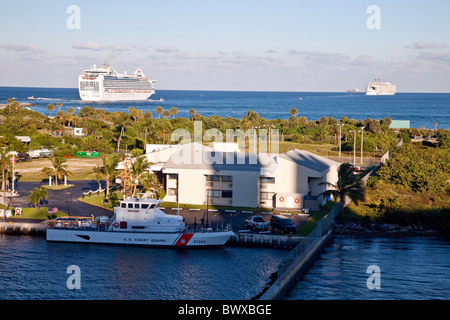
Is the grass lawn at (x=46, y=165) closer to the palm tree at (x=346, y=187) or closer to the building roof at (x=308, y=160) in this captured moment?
the building roof at (x=308, y=160)

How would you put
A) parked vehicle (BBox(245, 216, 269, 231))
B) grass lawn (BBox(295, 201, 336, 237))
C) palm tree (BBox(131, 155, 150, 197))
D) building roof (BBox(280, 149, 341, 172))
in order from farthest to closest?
1. building roof (BBox(280, 149, 341, 172))
2. palm tree (BBox(131, 155, 150, 197))
3. parked vehicle (BBox(245, 216, 269, 231))
4. grass lawn (BBox(295, 201, 336, 237))

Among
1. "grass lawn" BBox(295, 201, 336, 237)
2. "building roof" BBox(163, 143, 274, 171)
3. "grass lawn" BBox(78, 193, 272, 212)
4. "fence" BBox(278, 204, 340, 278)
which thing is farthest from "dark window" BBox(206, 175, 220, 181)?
"fence" BBox(278, 204, 340, 278)

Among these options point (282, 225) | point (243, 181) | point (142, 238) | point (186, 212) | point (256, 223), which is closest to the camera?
point (142, 238)

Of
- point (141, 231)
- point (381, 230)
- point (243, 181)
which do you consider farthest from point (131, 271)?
point (381, 230)

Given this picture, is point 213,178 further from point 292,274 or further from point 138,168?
point 292,274

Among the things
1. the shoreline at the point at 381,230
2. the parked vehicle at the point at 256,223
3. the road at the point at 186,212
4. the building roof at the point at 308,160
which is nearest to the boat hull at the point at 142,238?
the road at the point at 186,212

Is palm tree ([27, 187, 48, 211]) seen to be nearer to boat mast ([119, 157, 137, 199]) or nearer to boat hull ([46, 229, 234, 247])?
boat hull ([46, 229, 234, 247])
